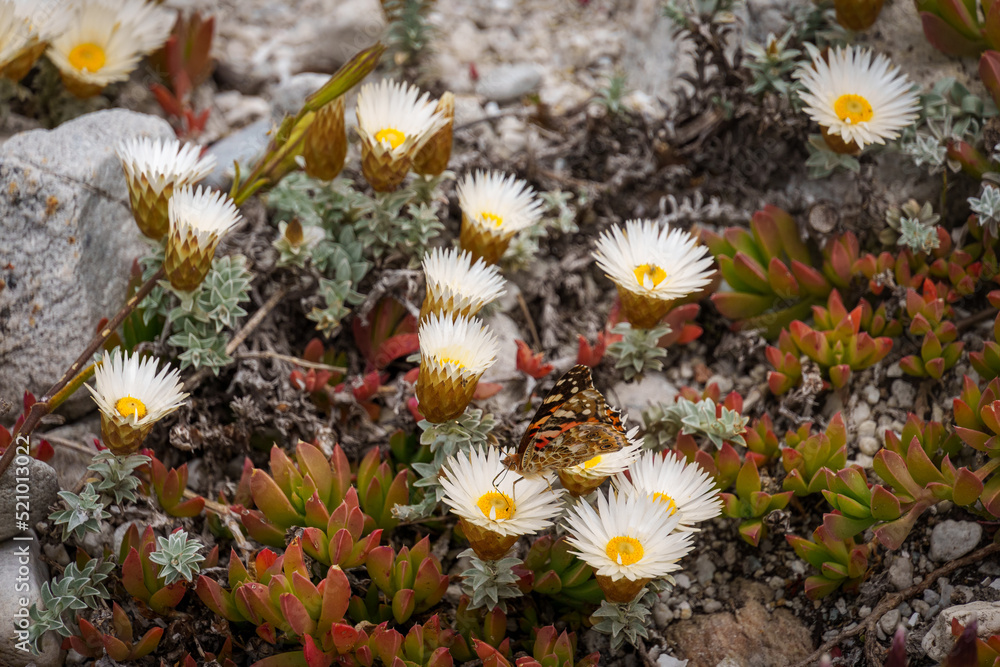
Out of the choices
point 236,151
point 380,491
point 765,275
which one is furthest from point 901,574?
point 236,151

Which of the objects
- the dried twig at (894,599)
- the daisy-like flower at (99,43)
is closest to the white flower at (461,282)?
the dried twig at (894,599)

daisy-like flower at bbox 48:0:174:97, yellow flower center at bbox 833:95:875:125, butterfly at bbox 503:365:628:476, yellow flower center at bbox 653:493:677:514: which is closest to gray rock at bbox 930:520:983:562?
yellow flower center at bbox 653:493:677:514

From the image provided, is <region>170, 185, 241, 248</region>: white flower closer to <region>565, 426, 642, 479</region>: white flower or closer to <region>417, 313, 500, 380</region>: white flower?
<region>417, 313, 500, 380</region>: white flower

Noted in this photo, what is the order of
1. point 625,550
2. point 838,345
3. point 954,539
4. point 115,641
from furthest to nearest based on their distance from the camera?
point 838,345 < point 954,539 < point 115,641 < point 625,550

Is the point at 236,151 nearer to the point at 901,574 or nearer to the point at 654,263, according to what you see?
the point at 654,263

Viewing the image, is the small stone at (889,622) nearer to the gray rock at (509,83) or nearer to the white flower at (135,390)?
the white flower at (135,390)

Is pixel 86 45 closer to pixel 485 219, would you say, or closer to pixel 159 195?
pixel 159 195
